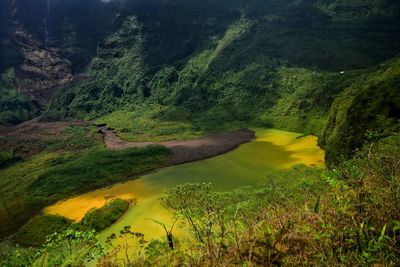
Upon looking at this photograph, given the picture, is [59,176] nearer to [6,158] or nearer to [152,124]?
[6,158]

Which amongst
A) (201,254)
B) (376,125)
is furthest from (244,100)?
(201,254)

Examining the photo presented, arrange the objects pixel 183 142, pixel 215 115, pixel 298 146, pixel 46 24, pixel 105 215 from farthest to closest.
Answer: pixel 46 24 → pixel 215 115 → pixel 183 142 → pixel 298 146 → pixel 105 215

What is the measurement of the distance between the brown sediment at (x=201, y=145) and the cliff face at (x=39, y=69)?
3430 inches

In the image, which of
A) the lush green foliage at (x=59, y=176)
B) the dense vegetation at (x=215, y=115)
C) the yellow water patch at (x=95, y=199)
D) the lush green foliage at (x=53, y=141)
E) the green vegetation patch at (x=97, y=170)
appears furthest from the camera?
the lush green foliage at (x=53, y=141)

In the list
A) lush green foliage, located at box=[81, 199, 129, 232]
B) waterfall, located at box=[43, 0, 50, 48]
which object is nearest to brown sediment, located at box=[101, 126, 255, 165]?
lush green foliage, located at box=[81, 199, 129, 232]

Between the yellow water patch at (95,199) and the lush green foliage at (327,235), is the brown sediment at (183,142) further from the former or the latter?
the lush green foliage at (327,235)

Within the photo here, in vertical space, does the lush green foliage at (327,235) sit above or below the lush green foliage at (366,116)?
above

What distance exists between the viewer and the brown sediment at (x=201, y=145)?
3093 inches

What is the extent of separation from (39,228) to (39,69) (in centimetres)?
14504

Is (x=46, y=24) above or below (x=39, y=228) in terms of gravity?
above

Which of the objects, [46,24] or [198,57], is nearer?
[198,57]

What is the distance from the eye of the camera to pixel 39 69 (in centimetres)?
18062

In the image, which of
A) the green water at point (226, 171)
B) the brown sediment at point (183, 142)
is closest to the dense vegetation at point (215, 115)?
the brown sediment at point (183, 142)

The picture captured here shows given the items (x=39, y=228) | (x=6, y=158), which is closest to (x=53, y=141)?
(x=6, y=158)
